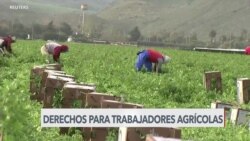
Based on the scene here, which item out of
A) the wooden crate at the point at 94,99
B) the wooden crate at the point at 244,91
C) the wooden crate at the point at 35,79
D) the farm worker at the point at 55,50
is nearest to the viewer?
the wooden crate at the point at 94,99

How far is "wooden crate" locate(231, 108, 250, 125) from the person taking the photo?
405 inches

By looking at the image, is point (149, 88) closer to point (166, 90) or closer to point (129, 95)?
point (166, 90)

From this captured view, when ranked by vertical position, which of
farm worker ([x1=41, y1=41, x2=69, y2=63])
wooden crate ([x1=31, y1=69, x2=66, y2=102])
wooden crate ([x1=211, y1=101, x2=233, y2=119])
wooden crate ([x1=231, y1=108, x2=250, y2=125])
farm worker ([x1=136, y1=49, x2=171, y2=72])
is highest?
farm worker ([x1=41, y1=41, x2=69, y2=63])

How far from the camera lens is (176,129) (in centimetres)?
603

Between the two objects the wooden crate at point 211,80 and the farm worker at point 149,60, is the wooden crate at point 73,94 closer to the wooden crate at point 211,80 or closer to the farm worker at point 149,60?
the wooden crate at point 211,80

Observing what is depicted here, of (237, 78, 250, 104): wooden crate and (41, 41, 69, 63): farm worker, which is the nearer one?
(237, 78, 250, 104): wooden crate

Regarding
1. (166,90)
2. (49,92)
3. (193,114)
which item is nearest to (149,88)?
(166,90)

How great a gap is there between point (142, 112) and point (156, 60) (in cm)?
1198

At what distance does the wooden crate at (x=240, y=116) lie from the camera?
10289mm

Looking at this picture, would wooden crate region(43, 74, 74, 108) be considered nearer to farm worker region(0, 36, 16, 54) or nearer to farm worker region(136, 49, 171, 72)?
farm worker region(136, 49, 171, 72)

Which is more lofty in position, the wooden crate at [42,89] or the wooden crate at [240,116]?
the wooden crate at [42,89]

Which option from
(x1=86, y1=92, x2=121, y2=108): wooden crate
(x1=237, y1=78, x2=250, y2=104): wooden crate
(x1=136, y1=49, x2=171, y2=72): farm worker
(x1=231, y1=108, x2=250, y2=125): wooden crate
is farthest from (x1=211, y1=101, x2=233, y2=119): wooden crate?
(x1=136, y1=49, x2=171, y2=72): farm worker

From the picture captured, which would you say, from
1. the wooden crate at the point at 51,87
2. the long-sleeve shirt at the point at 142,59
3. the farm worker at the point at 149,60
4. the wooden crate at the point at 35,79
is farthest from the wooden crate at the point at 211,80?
the wooden crate at the point at 51,87

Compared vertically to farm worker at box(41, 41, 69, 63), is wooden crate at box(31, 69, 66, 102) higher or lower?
lower
